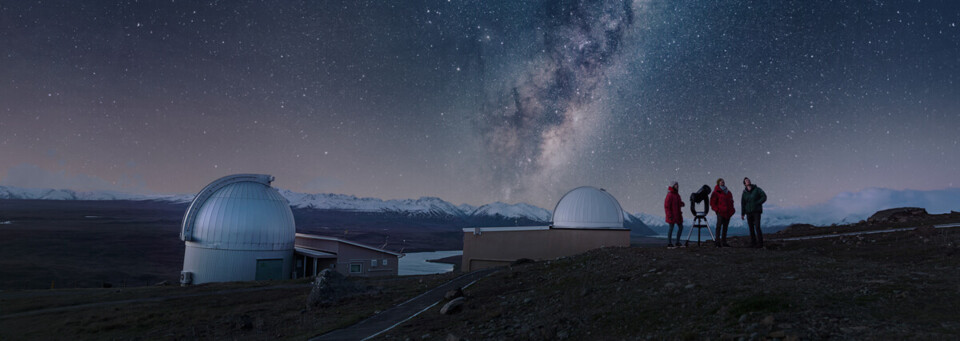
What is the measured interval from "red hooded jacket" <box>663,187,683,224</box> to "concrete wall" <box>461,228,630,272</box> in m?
13.0

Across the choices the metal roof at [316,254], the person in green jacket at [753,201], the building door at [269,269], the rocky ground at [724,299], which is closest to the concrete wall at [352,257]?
the metal roof at [316,254]

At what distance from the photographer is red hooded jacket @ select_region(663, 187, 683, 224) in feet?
51.5

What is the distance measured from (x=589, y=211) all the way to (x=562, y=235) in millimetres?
3022

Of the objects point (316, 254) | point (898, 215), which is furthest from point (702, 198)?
point (316, 254)

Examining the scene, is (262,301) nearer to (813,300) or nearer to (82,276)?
(813,300)

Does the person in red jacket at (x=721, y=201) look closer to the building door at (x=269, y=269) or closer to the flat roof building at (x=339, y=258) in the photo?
the flat roof building at (x=339, y=258)

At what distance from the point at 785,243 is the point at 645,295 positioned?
10952 millimetres

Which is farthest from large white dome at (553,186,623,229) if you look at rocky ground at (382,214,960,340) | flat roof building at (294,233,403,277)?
flat roof building at (294,233,403,277)

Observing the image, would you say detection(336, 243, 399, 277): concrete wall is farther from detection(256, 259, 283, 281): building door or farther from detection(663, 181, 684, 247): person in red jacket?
detection(663, 181, 684, 247): person in red jacket

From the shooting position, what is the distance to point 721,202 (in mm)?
14531

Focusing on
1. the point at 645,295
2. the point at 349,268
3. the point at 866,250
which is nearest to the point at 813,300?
the point at 645,295

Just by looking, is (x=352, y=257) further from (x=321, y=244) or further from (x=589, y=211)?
(x=589, y=211)

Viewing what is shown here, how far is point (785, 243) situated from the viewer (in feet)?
55.8

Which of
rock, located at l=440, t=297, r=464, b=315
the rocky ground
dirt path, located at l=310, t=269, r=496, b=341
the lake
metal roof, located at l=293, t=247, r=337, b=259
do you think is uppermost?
the rocky ground
